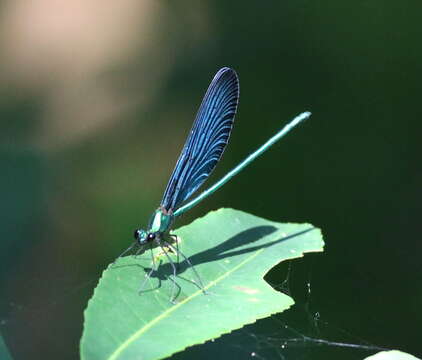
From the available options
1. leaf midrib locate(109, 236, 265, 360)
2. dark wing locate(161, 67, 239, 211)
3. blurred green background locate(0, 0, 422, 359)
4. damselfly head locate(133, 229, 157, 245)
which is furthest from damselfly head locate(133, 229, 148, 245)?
blurred green background locate(0, 0, 422, 359)

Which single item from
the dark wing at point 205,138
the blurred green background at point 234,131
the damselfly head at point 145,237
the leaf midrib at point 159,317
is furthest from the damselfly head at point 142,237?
the blurred green background at point 234,131

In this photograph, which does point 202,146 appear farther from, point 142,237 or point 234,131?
point 234,131

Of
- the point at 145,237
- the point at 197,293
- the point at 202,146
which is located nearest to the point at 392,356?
the point at 197,293

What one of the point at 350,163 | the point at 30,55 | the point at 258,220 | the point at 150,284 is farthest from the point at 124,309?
the point at 30,55

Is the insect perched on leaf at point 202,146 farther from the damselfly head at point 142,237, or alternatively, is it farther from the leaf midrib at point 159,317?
the leaf midrib at point 159,317

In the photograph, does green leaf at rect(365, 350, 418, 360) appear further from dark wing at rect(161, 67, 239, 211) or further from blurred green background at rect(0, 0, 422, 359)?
blurred green background at rect(0, 0, 422, 359)

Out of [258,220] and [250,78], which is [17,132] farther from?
[258,220]

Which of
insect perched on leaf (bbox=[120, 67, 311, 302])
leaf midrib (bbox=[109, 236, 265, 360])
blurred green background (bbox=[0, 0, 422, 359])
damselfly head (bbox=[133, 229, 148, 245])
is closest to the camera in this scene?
leaf midrib (bbox=[109, 236, 265, 360])

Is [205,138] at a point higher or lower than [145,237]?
higher
